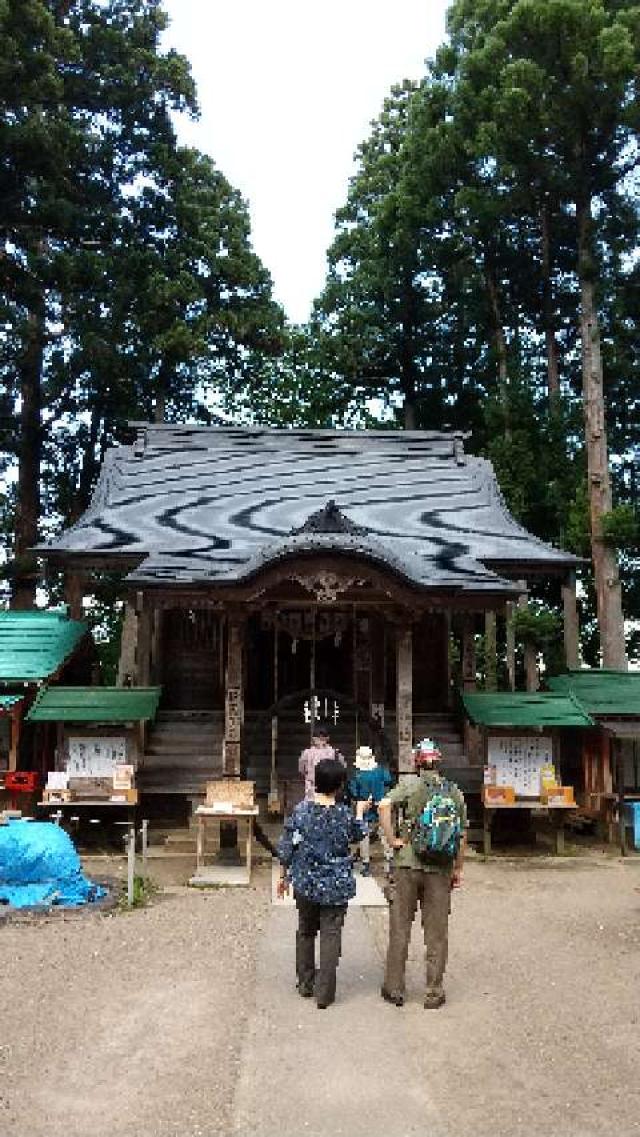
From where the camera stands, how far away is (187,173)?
27.0 meters

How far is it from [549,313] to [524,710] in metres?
18.3

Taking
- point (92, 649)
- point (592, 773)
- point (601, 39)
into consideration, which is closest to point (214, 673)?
point (92, 649)

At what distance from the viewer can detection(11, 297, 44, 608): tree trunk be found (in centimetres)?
2289

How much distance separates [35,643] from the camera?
14250 mm

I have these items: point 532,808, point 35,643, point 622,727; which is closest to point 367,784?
point 532,808

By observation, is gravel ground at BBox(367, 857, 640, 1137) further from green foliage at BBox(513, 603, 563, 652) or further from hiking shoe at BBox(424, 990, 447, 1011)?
green foliage at BBox(513, 603, 563, 652)

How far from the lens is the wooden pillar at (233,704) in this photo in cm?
1165

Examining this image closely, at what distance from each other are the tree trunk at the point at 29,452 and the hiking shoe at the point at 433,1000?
1914cm

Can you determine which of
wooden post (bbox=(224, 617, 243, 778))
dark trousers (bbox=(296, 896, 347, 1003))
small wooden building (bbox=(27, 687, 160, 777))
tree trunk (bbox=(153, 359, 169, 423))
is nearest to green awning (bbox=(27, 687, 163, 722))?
small wooden building (bbox=(27, 687, 160, 777))

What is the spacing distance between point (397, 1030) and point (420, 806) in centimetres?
130

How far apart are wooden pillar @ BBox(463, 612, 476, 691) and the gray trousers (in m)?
8.12

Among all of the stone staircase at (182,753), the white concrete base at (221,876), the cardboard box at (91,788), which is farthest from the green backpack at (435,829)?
the stone staircase at (182,753)

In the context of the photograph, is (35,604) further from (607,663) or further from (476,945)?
(476,945)

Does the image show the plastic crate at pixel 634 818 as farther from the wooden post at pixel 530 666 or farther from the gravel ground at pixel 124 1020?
the wooden post at pixel 530 666
